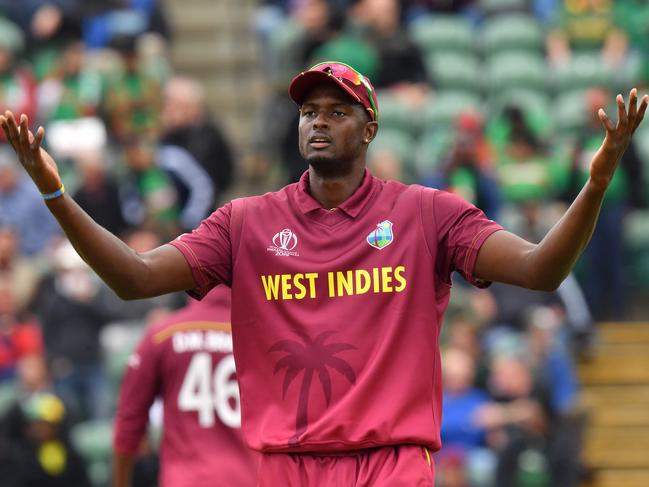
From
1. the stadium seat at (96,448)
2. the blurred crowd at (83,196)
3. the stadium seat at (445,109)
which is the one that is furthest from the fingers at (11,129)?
the stadium seat at (445,109)

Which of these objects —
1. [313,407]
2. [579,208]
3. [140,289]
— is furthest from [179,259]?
[579,208]

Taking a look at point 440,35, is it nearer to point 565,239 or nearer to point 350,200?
point 350,200

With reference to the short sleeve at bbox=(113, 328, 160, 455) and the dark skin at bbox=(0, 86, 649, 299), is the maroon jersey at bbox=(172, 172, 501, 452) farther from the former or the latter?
the short sleeve at bbox=(113, 328, 160, 455)

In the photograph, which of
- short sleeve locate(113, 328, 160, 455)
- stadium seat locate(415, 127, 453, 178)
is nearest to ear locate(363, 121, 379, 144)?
short sleeve locate(113, 328, 160, 455)

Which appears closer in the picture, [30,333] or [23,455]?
[23,455]

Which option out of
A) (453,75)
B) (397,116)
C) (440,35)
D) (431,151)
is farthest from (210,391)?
(440,35)

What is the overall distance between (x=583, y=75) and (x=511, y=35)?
101 centimetres

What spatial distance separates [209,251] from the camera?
521 centimetres

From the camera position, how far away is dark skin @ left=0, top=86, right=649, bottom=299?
15.5 feet

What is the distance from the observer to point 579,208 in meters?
4.77

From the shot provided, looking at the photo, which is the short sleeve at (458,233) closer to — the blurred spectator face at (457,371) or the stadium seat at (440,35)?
the blurred spectator face at (457,371)

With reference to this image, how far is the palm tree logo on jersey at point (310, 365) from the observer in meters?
5.09

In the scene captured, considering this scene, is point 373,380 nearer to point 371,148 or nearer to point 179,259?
point 179,259

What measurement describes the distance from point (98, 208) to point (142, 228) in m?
0.70
